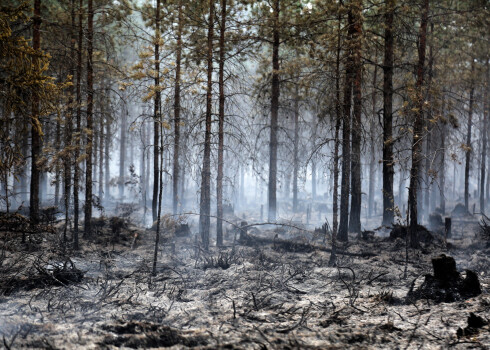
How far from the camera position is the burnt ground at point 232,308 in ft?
16.8

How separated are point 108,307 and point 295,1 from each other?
14.0m

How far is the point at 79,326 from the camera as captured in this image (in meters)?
5.46

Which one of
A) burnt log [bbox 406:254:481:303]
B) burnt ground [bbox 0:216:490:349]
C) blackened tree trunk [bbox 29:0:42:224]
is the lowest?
burnt ground [bbox 0:216:490:349]

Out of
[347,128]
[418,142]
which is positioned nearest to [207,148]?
[347,128]

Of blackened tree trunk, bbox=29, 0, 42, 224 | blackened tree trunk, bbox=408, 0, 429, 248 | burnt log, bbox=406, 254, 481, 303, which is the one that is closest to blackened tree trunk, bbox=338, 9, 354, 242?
blackened tree trunk, bbox=408, 0, 429, 248

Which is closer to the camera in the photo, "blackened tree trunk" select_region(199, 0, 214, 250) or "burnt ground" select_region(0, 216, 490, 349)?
"burnt ground" select_region(0, 216, 490, 349)

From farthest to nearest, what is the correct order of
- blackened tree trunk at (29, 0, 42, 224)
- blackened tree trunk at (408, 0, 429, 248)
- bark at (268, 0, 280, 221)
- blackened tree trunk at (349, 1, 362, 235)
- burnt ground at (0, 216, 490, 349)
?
bark at (268, 0, 280, 221) → blackened tree trunk at (349, 1, 362, 235) → blackened tree trunk at (29, 0, 42, 224) → blackened tree trunk at (408, 0, 429, 248) → burnt ground at (0, 216, 490, 349)

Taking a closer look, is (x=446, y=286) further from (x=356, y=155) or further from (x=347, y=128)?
(x=356, y=155)

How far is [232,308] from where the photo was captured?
21.3 feet

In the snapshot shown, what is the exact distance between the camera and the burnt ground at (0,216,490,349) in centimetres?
513

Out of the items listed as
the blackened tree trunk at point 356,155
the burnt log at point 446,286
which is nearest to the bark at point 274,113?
the blackened tree trunk at point 356,155

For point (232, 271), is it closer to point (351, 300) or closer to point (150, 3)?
point (351, 300)

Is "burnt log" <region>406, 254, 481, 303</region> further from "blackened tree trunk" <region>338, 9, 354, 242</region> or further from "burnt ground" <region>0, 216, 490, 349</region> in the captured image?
"blackened tree trunk" <region>338, 9, 354, 242</region>

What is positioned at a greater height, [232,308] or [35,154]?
[35,154]
